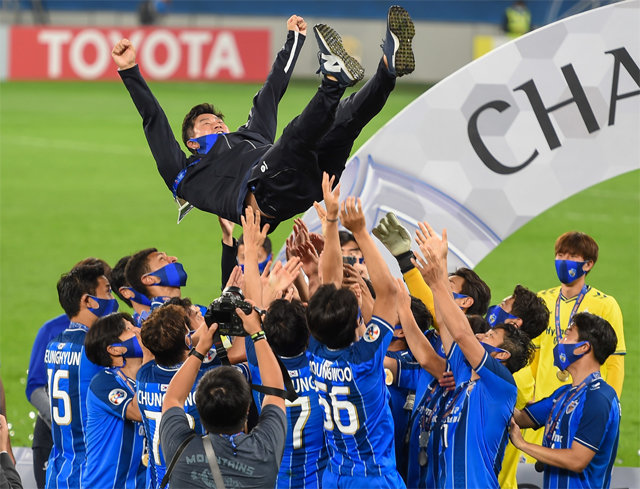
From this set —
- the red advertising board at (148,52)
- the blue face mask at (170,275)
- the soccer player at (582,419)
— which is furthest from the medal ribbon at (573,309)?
the red advertising board at (148,52)

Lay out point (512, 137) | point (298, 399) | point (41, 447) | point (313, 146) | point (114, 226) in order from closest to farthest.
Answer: point (298, 399)
point (313, 146)
point (41, 447)
point (512, 137)
point (114, 226)

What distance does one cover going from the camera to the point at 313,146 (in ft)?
20.4

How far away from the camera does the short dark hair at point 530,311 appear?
6547 millimetres

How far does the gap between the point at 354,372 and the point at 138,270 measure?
240 cm

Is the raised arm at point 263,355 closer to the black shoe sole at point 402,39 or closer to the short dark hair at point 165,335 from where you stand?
the short dark hair at point 165,335

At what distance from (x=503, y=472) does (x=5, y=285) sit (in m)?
11.1

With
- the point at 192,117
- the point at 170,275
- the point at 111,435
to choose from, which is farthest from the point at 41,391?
the point at 192,117

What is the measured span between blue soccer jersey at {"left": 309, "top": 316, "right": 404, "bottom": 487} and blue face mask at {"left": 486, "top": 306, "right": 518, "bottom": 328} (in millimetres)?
1441

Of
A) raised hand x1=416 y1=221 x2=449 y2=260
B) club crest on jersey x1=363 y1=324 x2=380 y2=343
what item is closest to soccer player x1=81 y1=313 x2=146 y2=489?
club crest on jersey x1=363 y1=324 x2=380 y2=343

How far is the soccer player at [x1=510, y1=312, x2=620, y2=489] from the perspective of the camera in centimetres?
552

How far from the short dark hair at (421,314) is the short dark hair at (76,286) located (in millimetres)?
2220

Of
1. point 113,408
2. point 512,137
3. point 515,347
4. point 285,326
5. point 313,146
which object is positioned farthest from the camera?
point 512,137

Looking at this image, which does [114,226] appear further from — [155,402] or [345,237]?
[155,402]

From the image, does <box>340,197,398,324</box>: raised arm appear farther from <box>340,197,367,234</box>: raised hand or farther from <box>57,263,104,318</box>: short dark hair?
<box>57,263,104,318</box>: short dark hair
